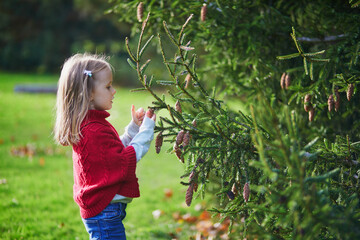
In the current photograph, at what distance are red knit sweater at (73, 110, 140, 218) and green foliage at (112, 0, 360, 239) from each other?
1.18 feet

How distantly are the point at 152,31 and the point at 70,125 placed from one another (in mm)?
1749

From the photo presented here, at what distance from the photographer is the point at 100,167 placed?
238cm

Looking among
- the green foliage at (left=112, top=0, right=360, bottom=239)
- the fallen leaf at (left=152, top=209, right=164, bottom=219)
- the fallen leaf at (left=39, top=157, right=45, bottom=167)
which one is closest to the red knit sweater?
the green foliage at (left=112, top=0, right=360, bottom=239)

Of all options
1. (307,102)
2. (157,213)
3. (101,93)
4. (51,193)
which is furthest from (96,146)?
(51,193)

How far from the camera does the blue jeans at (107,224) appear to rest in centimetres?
246

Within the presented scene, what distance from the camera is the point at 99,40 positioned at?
29.2 metres

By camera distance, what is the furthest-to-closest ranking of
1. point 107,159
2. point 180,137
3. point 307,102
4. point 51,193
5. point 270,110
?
point 51,193 → point 307,102 → point 107,159 → point 180,137 → point 270,110

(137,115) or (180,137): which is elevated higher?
(180,137)

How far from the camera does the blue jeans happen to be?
2.46 meters

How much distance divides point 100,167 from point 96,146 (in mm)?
142

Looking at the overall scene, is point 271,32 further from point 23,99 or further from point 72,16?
point 72,16

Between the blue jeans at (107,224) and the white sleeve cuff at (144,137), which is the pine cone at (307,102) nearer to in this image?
the white sleeve cuff at (144,137)

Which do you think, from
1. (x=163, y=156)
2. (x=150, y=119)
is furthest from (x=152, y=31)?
(x=163, y=156)

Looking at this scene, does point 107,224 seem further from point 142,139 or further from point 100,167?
point 142,139
